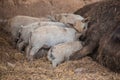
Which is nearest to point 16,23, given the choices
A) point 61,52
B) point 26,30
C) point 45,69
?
point 26,30

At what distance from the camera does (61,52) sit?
17.2 ft

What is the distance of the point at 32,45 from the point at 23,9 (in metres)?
2.04

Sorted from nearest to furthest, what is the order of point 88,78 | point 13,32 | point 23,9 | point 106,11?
point 88,78 < point 106,11 < point 13,32 < point 23,9

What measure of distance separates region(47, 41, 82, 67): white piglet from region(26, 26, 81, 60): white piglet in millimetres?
221

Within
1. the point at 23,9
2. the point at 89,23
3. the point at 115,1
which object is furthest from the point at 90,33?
the point at 23,9

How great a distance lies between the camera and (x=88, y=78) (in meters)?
4.64

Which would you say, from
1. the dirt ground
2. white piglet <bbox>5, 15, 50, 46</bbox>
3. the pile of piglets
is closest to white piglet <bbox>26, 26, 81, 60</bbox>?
the pile of piglets

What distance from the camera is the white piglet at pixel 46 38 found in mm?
5492

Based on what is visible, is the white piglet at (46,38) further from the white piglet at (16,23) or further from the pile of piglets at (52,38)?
the white piglet at (16,23)

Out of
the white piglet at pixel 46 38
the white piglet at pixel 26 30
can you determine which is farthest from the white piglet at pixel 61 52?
the white piglet at pixel 26 30

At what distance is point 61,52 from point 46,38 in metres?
0.42

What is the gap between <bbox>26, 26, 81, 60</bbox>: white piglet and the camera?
5492 millimetres

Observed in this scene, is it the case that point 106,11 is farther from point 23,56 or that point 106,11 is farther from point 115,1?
point 23,56

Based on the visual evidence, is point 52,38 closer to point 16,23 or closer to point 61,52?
point 61,52
